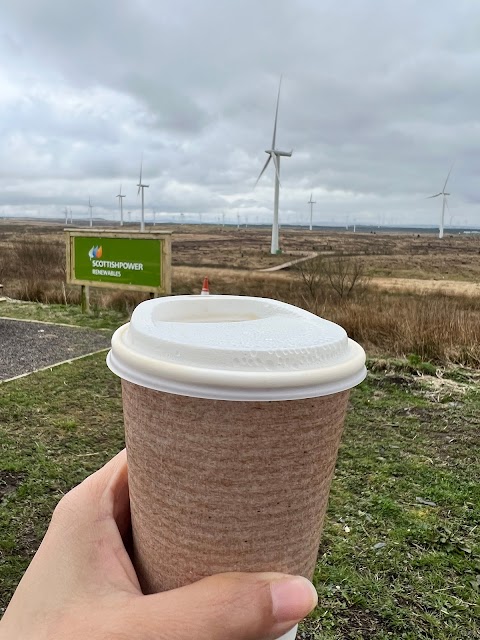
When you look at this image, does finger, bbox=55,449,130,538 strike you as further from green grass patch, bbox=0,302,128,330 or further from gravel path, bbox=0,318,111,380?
green grass patch, bbox=0,302,128,330

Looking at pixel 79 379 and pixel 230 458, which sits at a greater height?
pixel 230 458

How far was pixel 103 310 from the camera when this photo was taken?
10.5m

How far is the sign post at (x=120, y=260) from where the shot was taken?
8.54m

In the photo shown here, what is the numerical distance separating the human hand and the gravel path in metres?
4.90

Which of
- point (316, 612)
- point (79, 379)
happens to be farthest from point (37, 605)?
point (79, 379)

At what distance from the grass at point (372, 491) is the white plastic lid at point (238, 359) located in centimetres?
181

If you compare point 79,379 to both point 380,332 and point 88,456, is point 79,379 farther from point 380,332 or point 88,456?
point 380,332

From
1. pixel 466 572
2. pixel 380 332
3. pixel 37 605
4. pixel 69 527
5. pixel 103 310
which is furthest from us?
pixel 103 310

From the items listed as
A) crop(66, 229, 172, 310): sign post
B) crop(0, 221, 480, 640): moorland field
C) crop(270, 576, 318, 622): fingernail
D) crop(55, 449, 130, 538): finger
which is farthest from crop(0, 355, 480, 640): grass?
crop(66, 229, 172, 310): sign post

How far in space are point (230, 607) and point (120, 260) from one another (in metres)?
8.54

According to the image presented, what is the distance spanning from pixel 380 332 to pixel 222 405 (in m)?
7.06

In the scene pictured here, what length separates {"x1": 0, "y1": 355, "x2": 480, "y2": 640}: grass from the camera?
234 cm

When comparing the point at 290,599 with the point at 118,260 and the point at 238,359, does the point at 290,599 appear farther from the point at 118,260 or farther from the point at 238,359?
the point at 118,260

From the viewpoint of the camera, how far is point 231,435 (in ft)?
2.92
